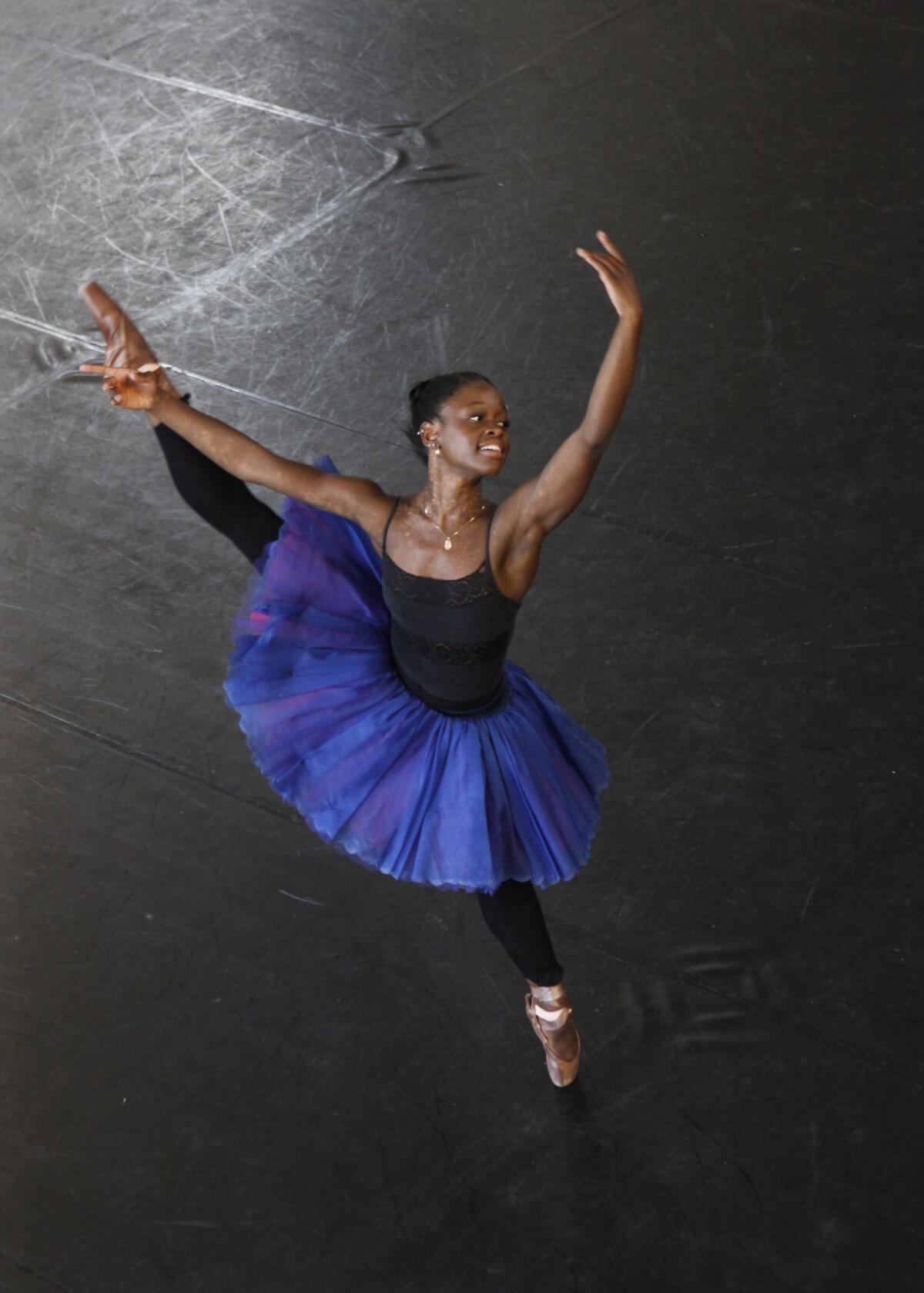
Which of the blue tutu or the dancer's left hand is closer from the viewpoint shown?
the dancer's left hand

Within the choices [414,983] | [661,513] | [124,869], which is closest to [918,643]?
[661,513]

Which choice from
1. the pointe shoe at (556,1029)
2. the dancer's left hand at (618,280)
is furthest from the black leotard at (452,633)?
the pointe shoe at (556,1029)

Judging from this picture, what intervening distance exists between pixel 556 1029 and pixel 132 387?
138 cm

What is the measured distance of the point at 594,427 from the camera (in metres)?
2.24

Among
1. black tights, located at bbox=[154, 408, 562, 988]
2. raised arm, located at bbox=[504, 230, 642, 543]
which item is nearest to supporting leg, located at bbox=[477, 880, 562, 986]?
black tights, located at bbox=[154, 408, 562, 988]

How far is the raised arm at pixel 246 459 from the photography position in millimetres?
2592

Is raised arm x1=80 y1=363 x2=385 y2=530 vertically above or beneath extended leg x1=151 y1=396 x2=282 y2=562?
above

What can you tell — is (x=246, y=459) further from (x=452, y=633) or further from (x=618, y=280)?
(x=618, y=280)

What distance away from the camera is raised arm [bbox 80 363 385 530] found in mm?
2592

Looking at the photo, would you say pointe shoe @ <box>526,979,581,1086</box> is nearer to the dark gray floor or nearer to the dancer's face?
the dark gray floor

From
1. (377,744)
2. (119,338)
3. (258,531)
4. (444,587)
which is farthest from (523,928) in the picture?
(119,338)

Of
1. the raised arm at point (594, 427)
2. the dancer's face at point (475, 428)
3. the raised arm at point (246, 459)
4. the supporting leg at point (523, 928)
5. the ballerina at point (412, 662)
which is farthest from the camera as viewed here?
the supporting leg at point (523, 928)

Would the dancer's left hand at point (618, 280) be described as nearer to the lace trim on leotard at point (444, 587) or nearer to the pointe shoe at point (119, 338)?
the lace trim on leotard at point (444, 587)

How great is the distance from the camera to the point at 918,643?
3760 mm
